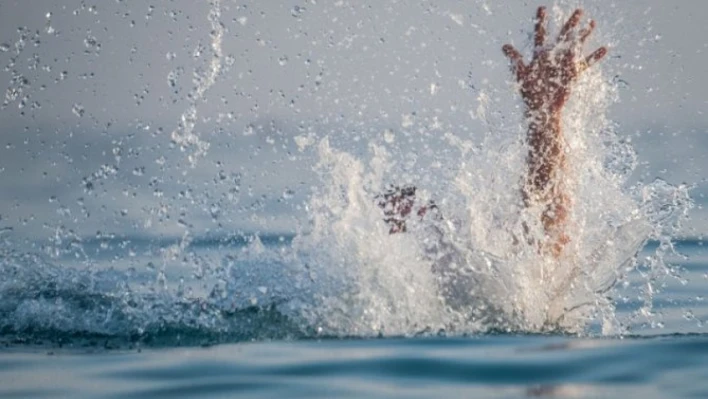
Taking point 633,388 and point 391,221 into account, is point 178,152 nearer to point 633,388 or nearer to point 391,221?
point 391,221

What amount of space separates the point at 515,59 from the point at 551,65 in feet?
0.71

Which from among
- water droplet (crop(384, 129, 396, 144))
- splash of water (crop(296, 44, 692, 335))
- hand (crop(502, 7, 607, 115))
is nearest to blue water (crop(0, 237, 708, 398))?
splash of water (crop(296, 44, 692, 335))

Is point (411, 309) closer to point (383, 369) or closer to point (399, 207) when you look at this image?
point (399, 207)

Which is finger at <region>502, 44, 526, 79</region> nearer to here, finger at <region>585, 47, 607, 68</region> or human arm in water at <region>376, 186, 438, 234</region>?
finger at <region>585, 47, 607, 68</region>

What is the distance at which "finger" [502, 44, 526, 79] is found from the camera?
8062mm

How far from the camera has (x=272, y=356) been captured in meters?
5.88

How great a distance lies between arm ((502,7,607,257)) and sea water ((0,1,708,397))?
0.08 m

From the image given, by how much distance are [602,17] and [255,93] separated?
1572 cm

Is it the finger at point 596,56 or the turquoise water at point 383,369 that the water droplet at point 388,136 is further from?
the turquoise water at point 383,369

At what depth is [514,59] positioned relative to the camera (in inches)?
319

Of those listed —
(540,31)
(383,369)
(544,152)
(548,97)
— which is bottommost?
(383,369)

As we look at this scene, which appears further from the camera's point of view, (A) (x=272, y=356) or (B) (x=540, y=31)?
(B) (x=540, y=31)

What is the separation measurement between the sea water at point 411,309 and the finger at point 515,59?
11cm

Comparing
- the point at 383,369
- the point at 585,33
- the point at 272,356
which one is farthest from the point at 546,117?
the point at 383,369
